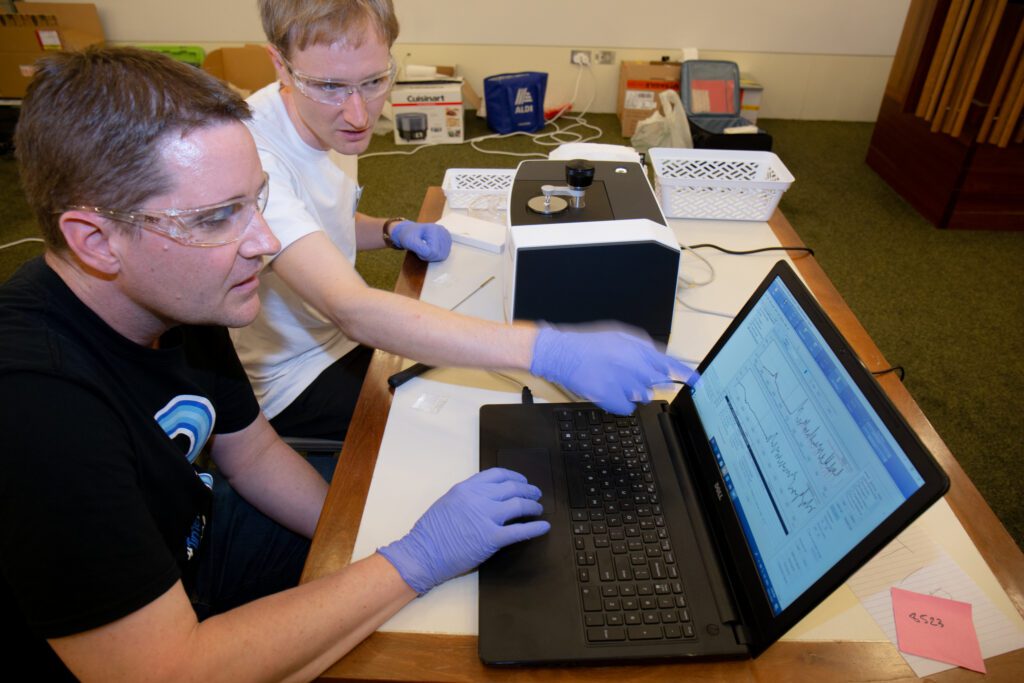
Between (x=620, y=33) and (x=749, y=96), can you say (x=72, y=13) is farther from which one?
(x=749, y=96)

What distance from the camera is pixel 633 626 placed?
68 cm

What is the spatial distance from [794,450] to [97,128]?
79 cm

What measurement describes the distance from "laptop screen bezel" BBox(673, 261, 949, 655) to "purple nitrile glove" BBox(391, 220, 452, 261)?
69 centimetres

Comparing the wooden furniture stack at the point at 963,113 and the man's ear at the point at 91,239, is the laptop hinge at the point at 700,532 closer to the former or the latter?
the man's ear at the point at 91,239

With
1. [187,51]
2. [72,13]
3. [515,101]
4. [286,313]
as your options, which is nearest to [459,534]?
[286,313]

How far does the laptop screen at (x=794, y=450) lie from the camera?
566 millimetres

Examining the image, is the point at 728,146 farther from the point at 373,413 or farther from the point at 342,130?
the point at 373,413

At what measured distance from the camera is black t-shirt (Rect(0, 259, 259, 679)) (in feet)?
1.94

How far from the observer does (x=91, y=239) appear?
698mm

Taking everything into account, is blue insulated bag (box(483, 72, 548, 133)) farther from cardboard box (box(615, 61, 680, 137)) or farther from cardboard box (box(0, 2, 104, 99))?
cardboard box (box(0, 2, 104, 99))

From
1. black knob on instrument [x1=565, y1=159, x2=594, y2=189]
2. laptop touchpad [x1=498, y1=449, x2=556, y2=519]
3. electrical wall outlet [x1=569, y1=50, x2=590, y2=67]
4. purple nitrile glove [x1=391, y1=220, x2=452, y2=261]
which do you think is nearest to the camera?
laptop touchpad [x1=498, y1=449, x2=556, y2=519]

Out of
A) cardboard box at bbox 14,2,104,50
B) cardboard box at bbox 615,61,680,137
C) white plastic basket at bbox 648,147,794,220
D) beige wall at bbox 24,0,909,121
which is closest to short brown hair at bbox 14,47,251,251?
white plastic basket at bbox 648,147,794,220

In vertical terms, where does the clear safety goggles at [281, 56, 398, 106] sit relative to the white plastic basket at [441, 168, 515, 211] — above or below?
above

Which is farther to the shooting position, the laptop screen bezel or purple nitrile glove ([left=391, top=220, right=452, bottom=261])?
purple nitrile glove ([left=391, top=220, right=452, bottom=261])
